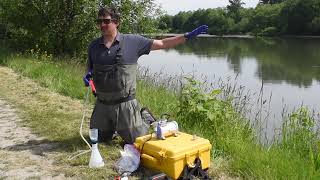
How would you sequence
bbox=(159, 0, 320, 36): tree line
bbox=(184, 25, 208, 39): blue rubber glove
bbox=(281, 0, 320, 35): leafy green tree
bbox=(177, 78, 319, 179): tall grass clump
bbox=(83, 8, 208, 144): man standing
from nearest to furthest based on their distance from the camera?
bbox=(177, 78, 319, 179): tall grass clump, bbox=(184, 25, 208, 39): blue rubber glove, bbox=(83, 8, 208, 144): man standing, bbox=(281, 0, 320, 35): leafy green tree, bbox=(159, 0, 320, 36): tree line

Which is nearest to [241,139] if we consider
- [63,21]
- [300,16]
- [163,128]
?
[163,128]

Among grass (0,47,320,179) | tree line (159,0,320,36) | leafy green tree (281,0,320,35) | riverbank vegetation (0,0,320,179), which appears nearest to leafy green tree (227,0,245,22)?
tree line (159,0,320,36)

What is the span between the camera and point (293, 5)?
247 feet

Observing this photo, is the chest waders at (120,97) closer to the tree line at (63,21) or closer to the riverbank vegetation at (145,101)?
the riverbank vegetation at (145,101)

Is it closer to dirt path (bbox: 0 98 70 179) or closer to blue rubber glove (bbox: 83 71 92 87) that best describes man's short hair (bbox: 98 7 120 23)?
blue rubber glove (bbox: 83 71 92 87)

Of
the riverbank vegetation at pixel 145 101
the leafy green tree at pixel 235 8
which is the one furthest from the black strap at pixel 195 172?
the leafy green tree at pixel 235 8

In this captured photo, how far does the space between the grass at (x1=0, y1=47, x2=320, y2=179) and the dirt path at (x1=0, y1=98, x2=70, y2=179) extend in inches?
6.9

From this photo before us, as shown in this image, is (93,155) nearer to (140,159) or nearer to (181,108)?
(140,159)

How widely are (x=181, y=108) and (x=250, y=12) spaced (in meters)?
94.9

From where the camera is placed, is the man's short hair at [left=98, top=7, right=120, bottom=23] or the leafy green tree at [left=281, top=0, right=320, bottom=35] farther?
the leafy green tree at [left=281, top=0, right=320, bottom=35]

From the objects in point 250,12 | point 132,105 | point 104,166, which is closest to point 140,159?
point 104,166

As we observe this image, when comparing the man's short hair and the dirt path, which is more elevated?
the man's short hair

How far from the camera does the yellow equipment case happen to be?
3908mm

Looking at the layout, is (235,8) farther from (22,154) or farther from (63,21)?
(22,154)
